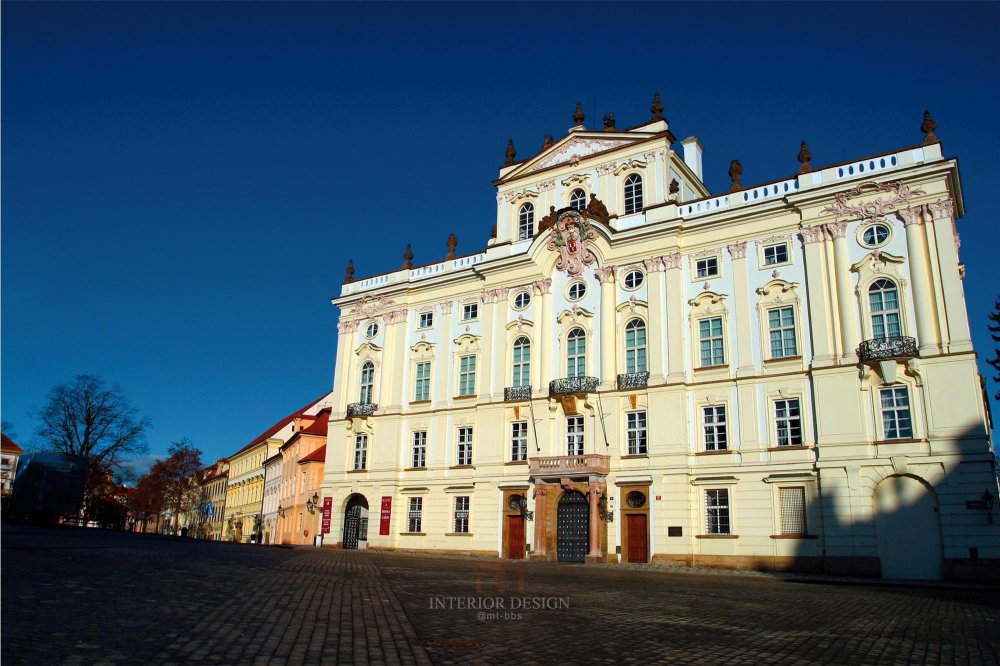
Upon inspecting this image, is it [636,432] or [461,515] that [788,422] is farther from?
[461,515]

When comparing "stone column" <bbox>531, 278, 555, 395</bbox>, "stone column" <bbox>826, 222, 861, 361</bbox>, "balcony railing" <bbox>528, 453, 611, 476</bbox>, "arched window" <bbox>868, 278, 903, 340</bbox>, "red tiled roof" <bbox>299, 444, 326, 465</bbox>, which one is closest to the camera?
"arched window" <bbox>868, 278, 903, 340</bbox>

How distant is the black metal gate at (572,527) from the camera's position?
3878cm

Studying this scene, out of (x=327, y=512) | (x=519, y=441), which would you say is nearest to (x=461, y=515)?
(x=519, y=441)

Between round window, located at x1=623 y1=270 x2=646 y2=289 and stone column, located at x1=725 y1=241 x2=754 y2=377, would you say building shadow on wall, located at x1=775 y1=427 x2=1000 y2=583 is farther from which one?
round window, located at x1=623 y1=270 x2=646 y2=289

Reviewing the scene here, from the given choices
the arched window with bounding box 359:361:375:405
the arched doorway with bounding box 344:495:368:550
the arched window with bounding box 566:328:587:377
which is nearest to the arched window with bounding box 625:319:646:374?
the arched window with bounding box 566:328:587:377

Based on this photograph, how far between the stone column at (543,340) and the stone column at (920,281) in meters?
17.8

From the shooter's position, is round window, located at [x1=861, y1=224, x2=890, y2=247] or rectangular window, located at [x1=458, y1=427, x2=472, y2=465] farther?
rectangular window, located at [x1=458, y1=427, x2=472, y2=465]

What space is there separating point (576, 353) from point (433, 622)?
3022 centimetres

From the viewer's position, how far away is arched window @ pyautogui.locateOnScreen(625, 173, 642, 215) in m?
42.8

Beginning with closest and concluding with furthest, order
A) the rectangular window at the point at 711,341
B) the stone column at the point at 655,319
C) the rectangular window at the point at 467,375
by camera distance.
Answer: the rectangular window at the point at 711,341 → the stone column at the point at 655,319 → the rectangular window at the point at 467,375

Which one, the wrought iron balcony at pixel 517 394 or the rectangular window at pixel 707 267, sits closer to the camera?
the rectangular window at pixel 707 267

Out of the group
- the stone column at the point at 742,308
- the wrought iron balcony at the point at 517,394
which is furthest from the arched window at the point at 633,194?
the wrought iron balcony at the point at 517,394

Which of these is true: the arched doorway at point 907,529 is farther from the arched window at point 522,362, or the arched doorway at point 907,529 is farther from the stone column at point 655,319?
the arched window at point 522,362

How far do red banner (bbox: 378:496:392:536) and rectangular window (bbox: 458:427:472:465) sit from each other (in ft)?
17.3
